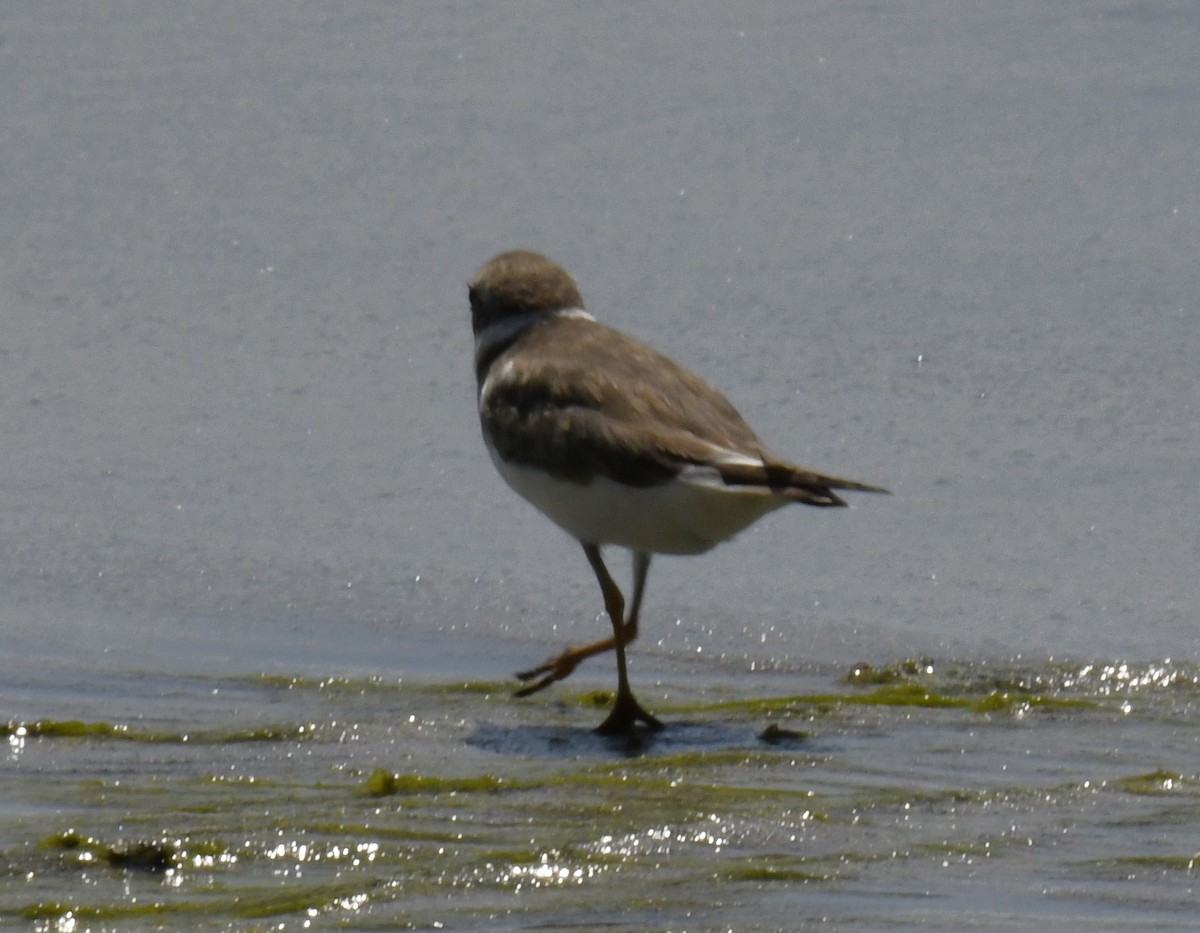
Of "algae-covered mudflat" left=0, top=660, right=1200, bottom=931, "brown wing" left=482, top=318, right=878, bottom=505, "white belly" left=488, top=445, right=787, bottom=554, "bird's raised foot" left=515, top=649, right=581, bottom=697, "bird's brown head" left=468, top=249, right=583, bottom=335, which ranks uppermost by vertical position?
"bird's brown head" left=468, top=249, right=583, bottom=335

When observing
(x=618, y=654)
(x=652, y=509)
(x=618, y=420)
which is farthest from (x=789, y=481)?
(x=618, y=654)

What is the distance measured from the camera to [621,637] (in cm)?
442

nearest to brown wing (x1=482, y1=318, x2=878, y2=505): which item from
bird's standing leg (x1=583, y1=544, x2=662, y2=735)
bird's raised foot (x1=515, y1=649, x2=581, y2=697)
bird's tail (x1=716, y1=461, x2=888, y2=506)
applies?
bird's tail (x1=716, y1=461, x2=888, y2=506)

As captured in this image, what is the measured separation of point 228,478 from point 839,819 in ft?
9.26

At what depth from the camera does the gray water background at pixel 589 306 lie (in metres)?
5.01

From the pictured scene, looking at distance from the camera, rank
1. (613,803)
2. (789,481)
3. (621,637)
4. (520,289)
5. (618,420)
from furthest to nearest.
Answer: (520,289) < (621,637) < (618,420) < (789,481) < (613,803)

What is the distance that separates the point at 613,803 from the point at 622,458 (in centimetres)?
94

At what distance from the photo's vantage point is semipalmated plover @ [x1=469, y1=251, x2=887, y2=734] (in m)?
4.10

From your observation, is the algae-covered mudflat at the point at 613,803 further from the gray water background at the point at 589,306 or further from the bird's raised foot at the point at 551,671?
the gray water background at the point at 589,306

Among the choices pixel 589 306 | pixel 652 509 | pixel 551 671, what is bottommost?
pixel 551 671

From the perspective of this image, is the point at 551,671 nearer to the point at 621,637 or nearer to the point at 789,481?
the point at 621,637

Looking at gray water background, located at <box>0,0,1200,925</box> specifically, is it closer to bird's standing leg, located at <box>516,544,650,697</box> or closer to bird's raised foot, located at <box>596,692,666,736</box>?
bird's standing leg, located at <box>516,544,650,697</box>

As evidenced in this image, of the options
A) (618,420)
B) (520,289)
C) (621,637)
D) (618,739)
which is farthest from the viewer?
(520,289)

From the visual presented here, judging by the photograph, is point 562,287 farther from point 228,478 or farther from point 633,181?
point 633,181
